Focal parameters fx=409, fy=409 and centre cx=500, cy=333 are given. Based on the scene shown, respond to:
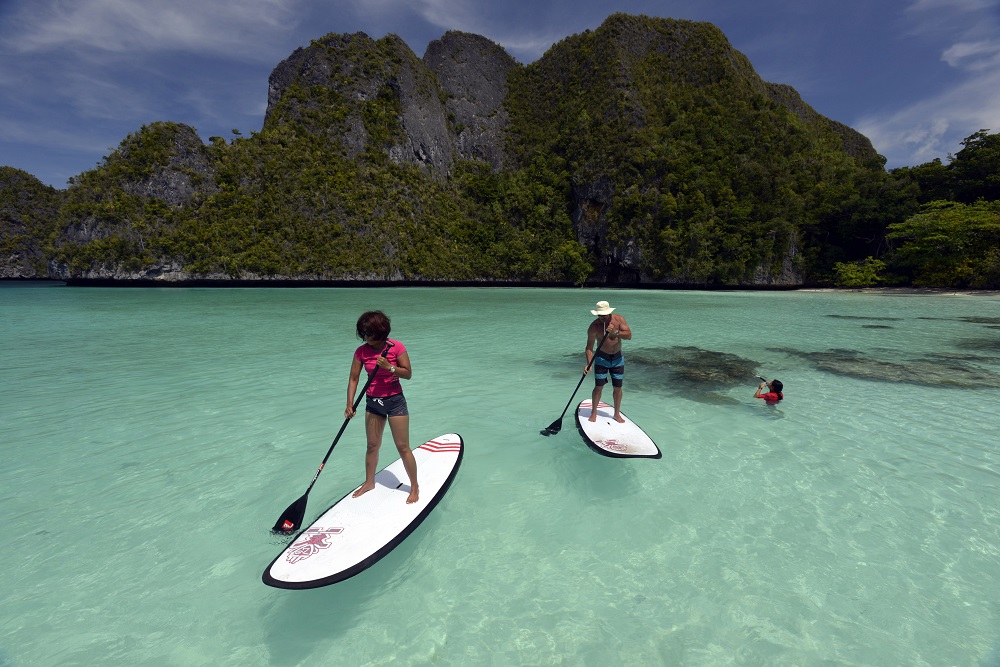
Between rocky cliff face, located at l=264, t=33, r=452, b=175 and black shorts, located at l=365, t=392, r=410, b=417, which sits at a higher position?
rocky cliff face, located at l=264, t=33, r=452, b=175

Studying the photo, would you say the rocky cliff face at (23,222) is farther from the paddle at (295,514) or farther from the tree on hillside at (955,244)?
the tree on hillside at (955,244)

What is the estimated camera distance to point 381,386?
4.81 meters

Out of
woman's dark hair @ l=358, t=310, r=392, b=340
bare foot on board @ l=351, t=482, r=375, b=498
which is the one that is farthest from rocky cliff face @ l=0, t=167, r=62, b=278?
woman's dark hair @ l=358, t=310, r=392, b=340

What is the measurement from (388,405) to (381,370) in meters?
0.47

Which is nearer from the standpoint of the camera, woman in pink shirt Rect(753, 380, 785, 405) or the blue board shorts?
the blue board shorts

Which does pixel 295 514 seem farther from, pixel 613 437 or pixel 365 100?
pixel 365 100

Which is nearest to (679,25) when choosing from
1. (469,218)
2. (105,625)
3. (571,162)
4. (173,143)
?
(571,162)

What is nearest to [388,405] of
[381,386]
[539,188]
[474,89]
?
[381,386]

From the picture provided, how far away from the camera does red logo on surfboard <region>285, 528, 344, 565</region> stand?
3.95 meters

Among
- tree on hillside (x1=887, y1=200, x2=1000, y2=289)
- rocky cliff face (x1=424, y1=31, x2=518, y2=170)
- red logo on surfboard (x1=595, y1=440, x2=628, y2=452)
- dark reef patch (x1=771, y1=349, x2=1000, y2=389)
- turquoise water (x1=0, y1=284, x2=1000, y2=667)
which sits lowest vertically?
dark reef patch (x1=771, y1=349, x2=1000, y2=389)

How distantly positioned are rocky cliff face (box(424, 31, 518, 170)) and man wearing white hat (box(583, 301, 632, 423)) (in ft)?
433

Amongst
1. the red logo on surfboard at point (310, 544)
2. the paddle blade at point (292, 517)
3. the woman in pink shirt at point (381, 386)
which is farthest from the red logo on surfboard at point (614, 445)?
the paddle blade at point (292, 517)

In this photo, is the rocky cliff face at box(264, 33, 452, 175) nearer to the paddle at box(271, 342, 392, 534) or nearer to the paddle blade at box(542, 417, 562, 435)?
the paddle blade at box(542, 417, 562, 435)

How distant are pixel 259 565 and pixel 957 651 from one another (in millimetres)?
6636
